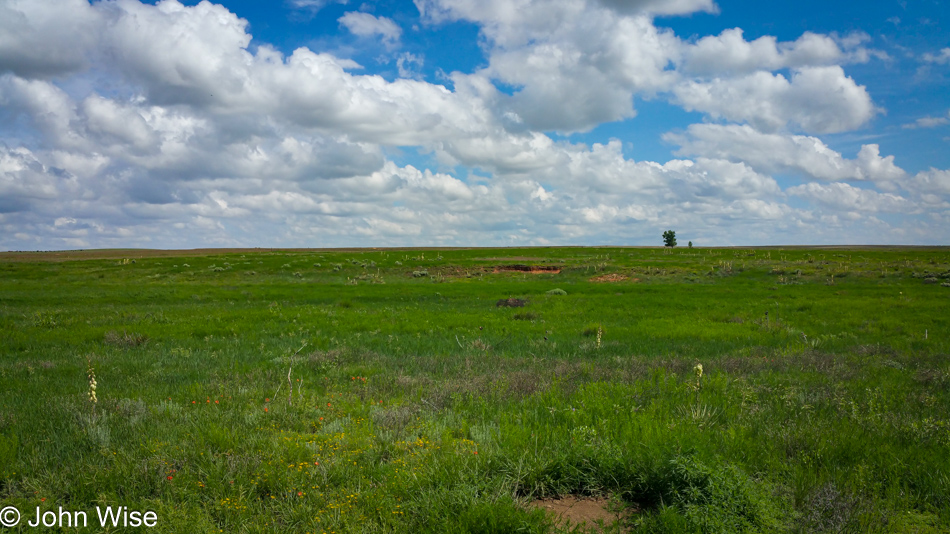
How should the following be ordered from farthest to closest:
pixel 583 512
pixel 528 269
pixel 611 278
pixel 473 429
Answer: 1. pixel 528 269
2. pixel 611 278
3. pixel 473 429
4. pixel 583 512

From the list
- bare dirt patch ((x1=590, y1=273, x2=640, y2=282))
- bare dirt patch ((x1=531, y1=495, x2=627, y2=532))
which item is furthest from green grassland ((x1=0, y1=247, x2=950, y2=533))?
bare dirt patch ((x1=590, y1=273, x2=640, y2=282))

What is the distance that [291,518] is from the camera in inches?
185

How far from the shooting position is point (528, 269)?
61344 millimetres

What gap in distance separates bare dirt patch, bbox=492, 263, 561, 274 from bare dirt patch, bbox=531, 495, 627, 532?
175 feet

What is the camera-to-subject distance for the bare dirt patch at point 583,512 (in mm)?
4551

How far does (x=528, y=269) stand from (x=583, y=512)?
5676cm

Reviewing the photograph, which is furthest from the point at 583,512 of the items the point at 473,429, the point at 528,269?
the point at 528,269

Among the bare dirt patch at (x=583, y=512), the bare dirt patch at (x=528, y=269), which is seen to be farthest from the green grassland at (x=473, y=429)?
the bare dirt patch at (x=528, y=269)

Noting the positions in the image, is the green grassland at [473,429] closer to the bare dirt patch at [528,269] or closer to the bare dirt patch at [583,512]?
the bare dirt patch at [583,512]

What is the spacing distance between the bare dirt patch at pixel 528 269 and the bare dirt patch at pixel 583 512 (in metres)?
53.2

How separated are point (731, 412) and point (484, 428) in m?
4.05

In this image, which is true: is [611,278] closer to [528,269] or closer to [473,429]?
[528,269]

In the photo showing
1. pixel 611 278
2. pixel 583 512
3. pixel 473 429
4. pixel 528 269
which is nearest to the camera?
pixel 583 512

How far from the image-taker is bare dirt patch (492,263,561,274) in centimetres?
5906
